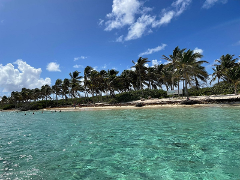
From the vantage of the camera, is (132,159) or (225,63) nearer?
(132,159)

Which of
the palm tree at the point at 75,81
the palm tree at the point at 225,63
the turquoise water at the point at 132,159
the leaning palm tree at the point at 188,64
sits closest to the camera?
the turquoise water at the point at 132,159

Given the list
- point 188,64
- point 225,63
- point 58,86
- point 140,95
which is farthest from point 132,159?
point 58,86

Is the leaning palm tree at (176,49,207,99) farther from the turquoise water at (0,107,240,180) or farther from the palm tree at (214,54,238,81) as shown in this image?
the turquoise water at (0,107,240,180)

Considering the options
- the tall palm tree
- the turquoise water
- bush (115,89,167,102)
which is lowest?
the turquoise water

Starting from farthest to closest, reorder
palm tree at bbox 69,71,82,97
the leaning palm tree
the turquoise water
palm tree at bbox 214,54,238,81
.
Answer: palm tree at bbox 69,71,82,97
palm tree at bbox 214,54,238,81
the leaning palm tree
the turquoise water

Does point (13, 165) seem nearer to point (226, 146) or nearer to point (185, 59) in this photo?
point (226, 146)

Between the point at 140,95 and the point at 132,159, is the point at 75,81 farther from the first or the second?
the point at 132,159

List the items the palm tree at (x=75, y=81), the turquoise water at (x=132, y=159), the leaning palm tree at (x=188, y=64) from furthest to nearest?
1. the palm tree at (x=75, y=81)
2. the leaning palm tree at (x=188, y=64)
3. the turquoise water at (x=132, y=159)

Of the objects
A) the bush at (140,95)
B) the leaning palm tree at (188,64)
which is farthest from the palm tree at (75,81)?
the leaning palm tree at (188,64)

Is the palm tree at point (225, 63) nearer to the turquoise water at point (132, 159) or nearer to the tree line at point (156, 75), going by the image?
the tree line at point (156, 75)

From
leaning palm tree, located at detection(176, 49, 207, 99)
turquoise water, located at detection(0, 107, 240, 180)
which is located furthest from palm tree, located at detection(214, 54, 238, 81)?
turquoise water, located at detection(0, 107, 240, 180)

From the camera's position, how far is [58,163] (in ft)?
16.2

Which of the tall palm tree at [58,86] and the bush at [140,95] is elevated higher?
the tall palm tree at [58,86]

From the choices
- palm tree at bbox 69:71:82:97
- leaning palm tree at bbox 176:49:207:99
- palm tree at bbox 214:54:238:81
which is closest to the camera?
leaning palm tree at bbox 176:49:207:99
